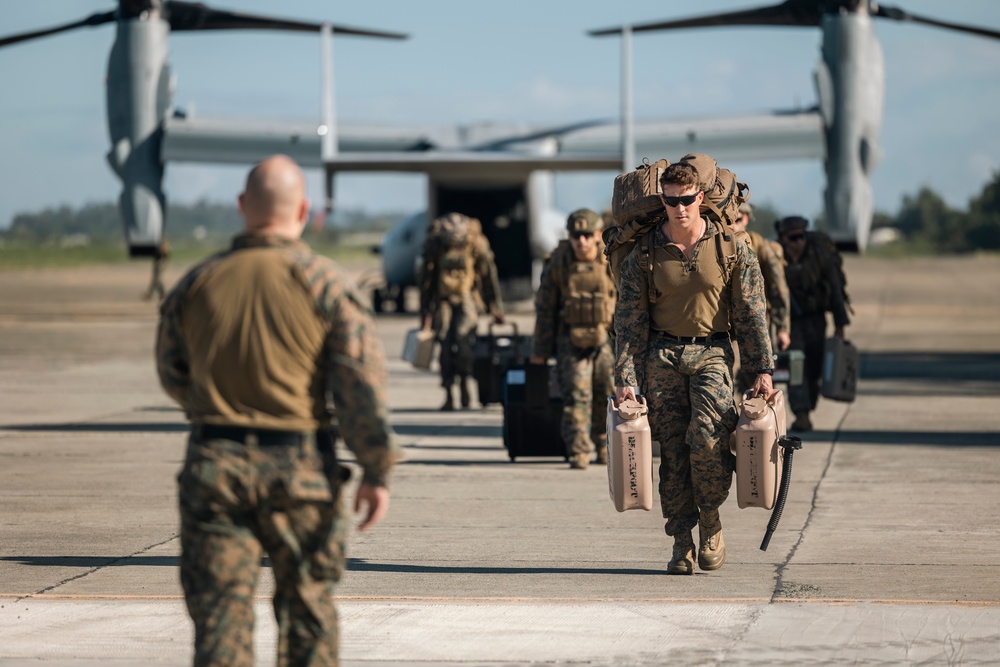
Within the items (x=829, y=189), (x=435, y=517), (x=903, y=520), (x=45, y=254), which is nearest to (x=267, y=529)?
(x=435, y=517)

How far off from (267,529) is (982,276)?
190ft

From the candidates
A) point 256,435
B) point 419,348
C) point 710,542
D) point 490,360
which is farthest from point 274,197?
point 419,348

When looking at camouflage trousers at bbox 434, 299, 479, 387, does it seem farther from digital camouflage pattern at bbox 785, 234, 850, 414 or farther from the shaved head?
the shaved head

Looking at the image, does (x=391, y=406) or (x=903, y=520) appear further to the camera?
(x=391, y=406)

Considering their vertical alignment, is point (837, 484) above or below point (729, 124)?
below

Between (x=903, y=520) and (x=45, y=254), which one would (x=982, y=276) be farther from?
(x=45, y=254)

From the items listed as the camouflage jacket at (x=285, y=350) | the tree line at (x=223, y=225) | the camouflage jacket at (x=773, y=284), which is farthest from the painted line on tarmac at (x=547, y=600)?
the tree line at (x=223, y=225)

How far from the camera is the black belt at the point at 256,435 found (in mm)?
4355

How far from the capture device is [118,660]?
5.65 metres

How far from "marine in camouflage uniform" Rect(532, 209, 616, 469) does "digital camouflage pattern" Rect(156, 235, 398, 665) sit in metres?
6.50

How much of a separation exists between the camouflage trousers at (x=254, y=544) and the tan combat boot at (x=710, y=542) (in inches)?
124

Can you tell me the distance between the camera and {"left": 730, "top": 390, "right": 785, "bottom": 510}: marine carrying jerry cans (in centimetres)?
688

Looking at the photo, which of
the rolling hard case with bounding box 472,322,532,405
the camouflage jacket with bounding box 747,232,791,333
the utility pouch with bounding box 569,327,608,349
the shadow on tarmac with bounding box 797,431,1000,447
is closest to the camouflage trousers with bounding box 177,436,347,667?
the utility pouch with bounding box 569,327,608,349

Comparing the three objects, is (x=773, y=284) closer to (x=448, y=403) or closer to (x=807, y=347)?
(x=807, y=347)
